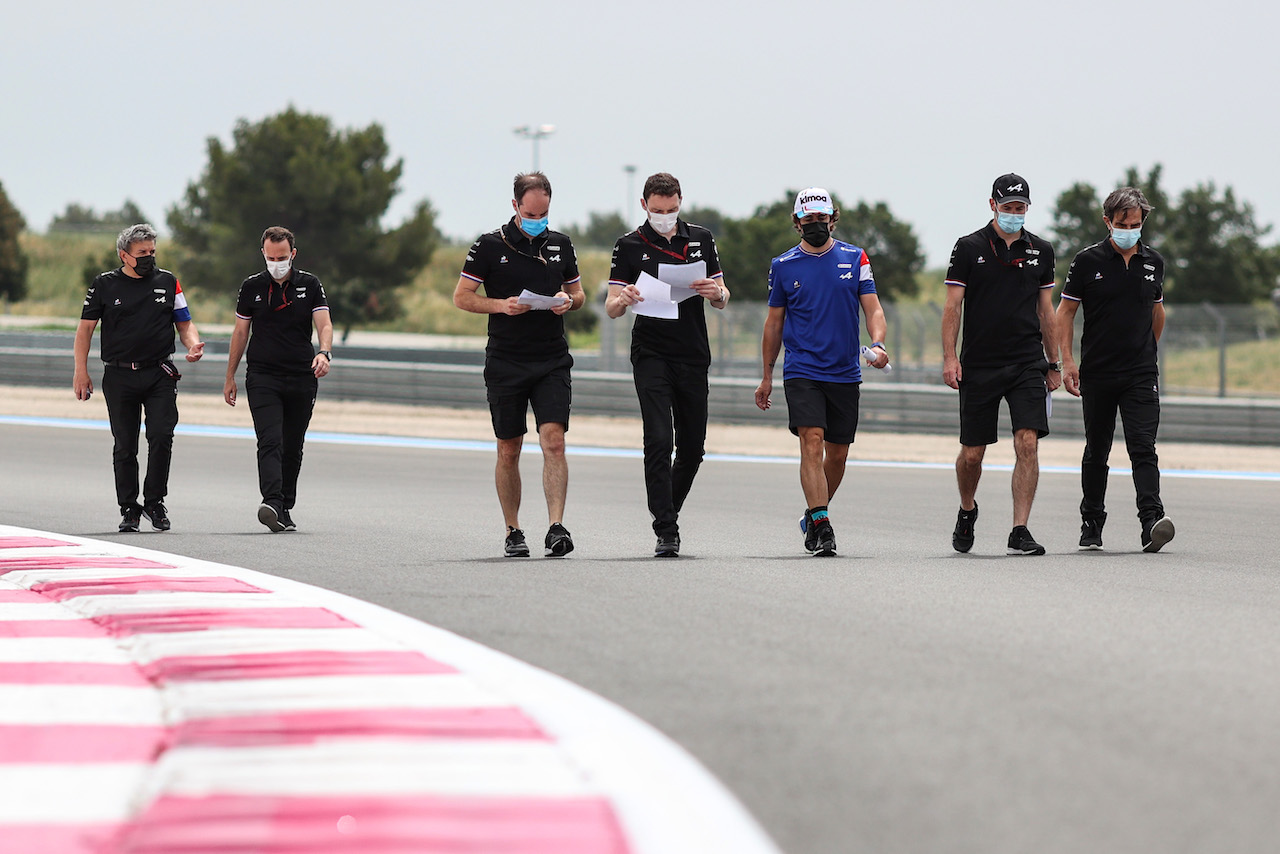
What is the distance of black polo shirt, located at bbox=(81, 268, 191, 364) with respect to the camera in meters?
9.98

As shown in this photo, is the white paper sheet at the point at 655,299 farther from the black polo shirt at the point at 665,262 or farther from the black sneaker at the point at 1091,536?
the black sneaker at the point at 1091,536

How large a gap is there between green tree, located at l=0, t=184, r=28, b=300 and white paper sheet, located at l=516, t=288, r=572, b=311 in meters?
73.8

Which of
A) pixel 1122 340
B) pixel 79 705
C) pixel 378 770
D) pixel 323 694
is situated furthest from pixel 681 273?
pixel 378 770

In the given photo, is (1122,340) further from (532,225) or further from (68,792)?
(68,792)

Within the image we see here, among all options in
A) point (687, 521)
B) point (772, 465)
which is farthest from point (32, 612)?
point (772, 465)

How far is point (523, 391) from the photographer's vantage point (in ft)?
27.7

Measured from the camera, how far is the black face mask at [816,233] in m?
8.41

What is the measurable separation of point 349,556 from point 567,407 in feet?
4.44

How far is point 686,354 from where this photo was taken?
27.7ft

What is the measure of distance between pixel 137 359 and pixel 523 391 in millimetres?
2907

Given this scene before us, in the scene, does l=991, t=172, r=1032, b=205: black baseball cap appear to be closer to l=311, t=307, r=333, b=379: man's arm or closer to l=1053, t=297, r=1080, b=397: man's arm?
l=1053, t=297, r=1080, b=397: man's arm

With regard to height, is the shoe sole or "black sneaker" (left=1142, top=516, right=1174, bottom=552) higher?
"black sneaker" (left=1142, top=516, right=1174, bottom=552)

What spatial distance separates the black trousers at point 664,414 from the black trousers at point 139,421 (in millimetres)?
3221

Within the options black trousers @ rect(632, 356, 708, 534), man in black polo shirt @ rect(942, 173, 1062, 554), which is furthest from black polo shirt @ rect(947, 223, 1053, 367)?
black trousers @ rect(632, 356, 708, 534)
